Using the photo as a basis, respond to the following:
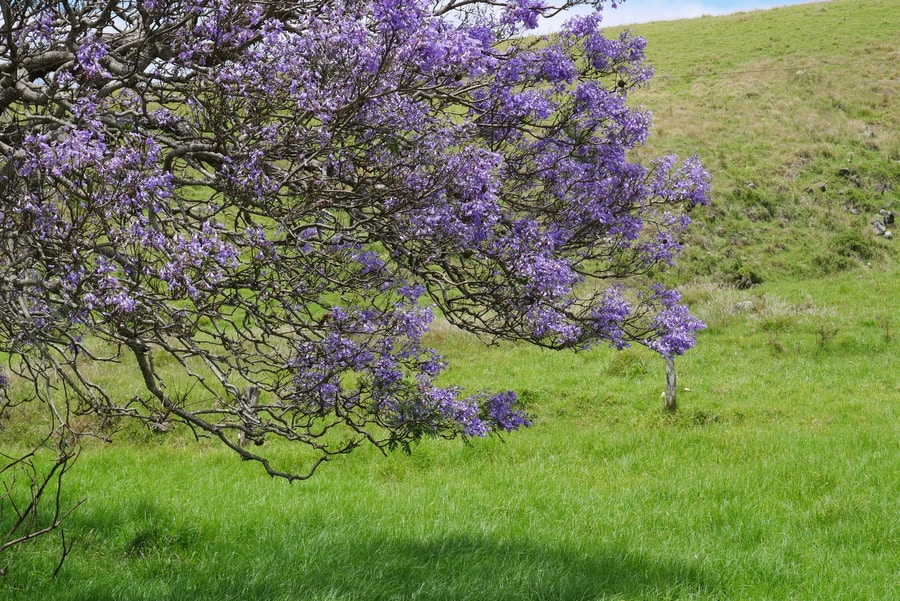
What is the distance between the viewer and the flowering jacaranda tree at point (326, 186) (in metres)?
5.20

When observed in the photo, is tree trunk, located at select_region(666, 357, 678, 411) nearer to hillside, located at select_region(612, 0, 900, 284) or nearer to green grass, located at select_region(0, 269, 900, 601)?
green grass, located at select_region(0, 269, 900, 601)

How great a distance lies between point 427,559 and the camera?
27.8ft

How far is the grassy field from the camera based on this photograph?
7.85m

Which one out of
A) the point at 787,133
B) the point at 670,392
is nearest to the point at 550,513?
the point at 670,392

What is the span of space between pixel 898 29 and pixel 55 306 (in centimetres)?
7248

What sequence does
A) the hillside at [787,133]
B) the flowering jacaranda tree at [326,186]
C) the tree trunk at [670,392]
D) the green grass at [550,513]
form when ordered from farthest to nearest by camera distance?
the hillside at [787,133] < the tree trunk at [670,392] < the green grass at [550,513] < the flowering jacaranda tree at [326,186]

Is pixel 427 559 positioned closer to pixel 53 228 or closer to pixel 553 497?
pixel 553 497

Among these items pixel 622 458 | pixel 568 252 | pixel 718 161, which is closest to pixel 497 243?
pixel 568 252

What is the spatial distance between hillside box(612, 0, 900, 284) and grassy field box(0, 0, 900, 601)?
18.9 ft

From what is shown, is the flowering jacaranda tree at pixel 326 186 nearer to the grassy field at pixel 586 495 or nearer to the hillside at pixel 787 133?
the grassy field at pixel 586 495

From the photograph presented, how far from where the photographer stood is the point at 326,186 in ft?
19.6

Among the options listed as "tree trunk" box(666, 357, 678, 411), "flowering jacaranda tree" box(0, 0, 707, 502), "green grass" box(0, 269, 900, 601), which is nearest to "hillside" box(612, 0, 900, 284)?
"tree trunk" box(666, 357, 678, 411)

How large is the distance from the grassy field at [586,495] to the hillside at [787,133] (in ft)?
18.9

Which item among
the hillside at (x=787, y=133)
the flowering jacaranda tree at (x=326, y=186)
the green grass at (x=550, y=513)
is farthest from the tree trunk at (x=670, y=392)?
the hillside at (x=787, y=133)
